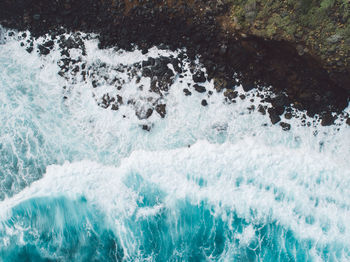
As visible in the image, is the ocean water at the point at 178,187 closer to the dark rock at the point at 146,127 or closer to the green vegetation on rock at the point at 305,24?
the dark rock at the point at 146,127

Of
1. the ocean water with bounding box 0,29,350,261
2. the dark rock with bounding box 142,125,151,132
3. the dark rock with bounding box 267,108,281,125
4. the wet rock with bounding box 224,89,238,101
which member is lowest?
the ocean water with bounding box 0,29,350,261

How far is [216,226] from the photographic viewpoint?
46.0ft

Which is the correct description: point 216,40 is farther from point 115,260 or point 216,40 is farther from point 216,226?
point 115,260

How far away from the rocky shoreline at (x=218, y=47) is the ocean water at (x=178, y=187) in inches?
35.9

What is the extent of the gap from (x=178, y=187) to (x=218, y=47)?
7.45m

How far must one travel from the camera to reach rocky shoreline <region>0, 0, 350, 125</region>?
14242 mm

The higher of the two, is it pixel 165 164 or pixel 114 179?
pixel 165 164

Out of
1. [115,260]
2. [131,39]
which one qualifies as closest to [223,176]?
[115,260]

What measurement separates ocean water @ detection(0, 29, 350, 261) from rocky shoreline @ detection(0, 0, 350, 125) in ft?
3.00

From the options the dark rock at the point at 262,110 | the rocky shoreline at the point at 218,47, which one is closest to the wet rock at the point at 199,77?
the rocky shoreline at the point at 218,47

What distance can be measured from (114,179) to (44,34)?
29.3 feet

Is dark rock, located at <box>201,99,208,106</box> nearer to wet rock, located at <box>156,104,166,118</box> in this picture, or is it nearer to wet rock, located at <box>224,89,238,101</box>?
wet rock, located at <box>224,89,238,101</box>

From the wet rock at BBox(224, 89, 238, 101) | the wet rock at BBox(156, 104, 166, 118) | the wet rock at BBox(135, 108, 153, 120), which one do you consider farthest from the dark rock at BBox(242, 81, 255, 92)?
the wet rock at BBox(135, 108, 153, 120)

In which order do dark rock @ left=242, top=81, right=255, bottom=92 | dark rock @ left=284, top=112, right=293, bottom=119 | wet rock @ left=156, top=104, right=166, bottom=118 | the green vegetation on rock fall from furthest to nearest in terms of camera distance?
wet rock @ left=156, top=104, right=166, bottom=118 < dark rock @ left=242, top=81, right=255, bottom=92 < dark rock @ left=284, top=112, right=293, bottom=119 < the green vegetation on rock
